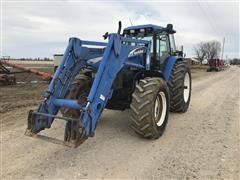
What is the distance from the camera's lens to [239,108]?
9.00 meters

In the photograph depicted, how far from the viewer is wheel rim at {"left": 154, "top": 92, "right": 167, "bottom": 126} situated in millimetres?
5961

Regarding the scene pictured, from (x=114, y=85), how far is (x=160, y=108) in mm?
1101

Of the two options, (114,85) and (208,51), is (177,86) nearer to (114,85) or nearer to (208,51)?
(114,85)

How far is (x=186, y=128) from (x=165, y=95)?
3.63ft

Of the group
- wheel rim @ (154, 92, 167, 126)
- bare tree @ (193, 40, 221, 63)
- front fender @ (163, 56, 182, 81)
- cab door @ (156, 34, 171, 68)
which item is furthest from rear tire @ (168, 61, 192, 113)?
bare tree @ (193, 40, 221, 63)

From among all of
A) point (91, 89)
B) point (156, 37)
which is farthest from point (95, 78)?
point (156, 37)

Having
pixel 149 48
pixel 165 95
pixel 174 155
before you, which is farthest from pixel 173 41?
pixel 174 155

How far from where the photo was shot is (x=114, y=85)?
18.9 ft

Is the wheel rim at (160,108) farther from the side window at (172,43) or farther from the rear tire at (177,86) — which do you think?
the side window at (172,43)

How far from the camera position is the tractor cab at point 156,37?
Result: 6.95m

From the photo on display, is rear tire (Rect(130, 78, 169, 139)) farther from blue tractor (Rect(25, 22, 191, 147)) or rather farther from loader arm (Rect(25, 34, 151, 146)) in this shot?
loader arm (Rect(25, 34, 151, 146))

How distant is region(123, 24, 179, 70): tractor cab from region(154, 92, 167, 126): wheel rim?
1143mm

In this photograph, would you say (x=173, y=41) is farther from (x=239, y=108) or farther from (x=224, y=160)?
(x=224, y=160)

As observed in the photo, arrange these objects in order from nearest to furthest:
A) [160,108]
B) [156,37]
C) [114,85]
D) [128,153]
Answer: [128,153] → [114,85] → [160,108] → [156,37]
